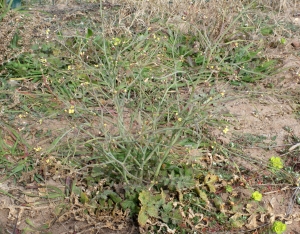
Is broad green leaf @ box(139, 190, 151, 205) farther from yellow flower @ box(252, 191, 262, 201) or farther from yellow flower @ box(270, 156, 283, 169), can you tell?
yellow flower @ box(270, 156, 283, 169)

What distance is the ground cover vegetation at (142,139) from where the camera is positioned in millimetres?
2818

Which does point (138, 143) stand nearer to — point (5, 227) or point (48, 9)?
point (5, 227)

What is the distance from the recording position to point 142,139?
9.42 feet

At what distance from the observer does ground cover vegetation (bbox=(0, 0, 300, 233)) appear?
2.82 m

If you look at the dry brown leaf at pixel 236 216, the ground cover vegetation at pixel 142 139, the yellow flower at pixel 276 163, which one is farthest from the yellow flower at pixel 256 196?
the yellow flower at pixel 276 163

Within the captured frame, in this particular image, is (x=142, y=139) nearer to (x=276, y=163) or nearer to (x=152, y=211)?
(x=152, y=211)

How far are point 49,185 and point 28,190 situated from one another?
14 centimetres

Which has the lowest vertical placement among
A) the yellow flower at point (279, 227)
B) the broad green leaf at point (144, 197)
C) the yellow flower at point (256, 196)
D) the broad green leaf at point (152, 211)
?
the yellow flower at point (279, 227)

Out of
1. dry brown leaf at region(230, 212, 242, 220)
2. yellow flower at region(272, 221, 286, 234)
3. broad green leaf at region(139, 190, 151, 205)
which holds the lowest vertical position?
dry brown leaf at region(230, 212, 242, 220)

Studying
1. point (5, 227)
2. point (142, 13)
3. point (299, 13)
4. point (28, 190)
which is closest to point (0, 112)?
point (28, 190)

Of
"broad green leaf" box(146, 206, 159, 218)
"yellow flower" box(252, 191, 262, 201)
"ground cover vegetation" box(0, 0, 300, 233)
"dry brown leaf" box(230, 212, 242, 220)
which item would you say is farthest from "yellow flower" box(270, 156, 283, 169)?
"broad green leaf" box(146, 206, 159, 218)

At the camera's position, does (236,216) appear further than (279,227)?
Yes

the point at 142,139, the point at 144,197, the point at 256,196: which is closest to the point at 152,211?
the point at 144,197

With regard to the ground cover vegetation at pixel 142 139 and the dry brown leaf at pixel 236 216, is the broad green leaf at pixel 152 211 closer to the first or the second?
the ground cover vegetation at pixel 142 139
